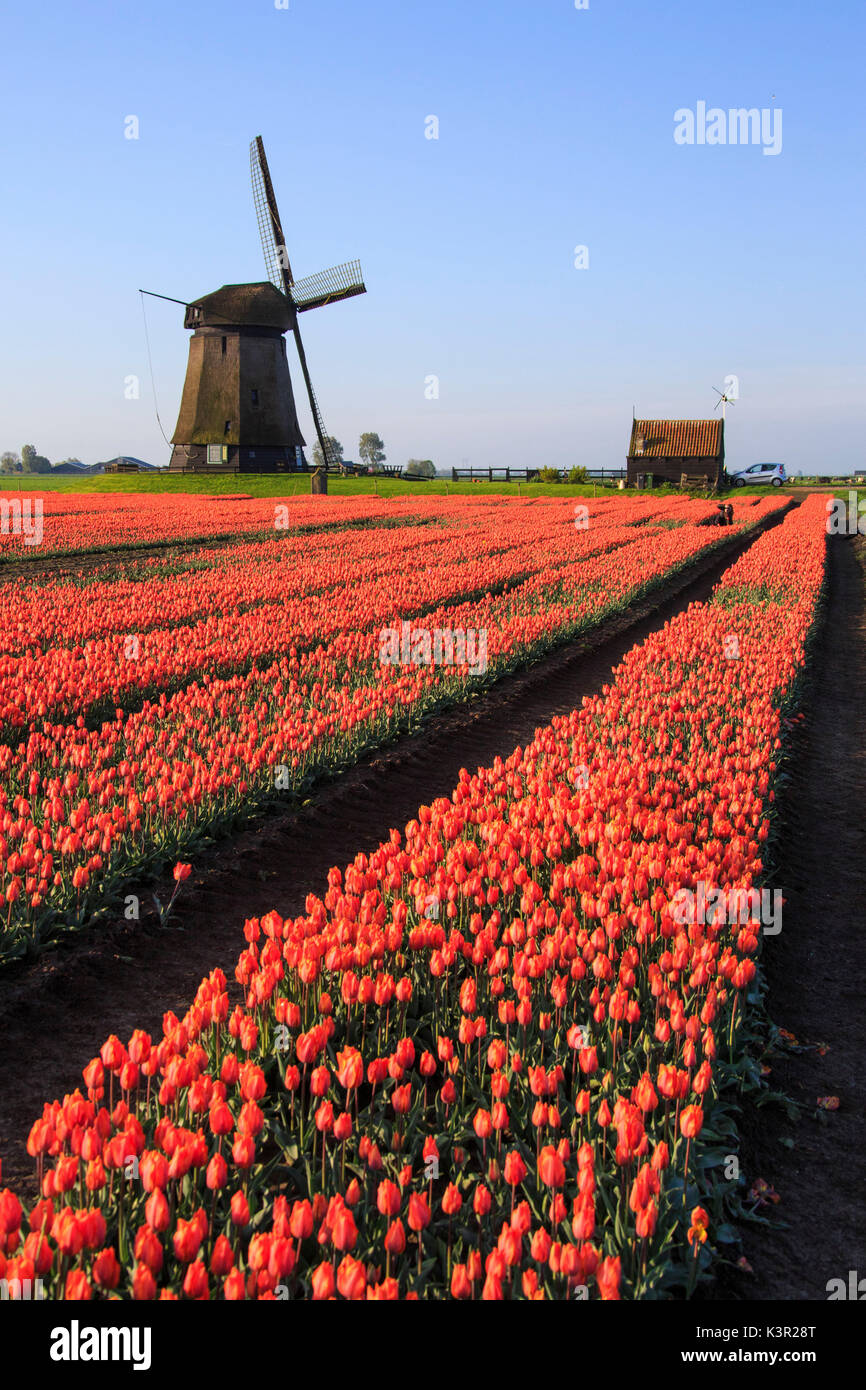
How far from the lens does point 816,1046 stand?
17.1 feet

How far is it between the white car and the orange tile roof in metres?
7.02

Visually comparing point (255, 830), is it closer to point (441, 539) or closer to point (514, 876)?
point (514, 876)

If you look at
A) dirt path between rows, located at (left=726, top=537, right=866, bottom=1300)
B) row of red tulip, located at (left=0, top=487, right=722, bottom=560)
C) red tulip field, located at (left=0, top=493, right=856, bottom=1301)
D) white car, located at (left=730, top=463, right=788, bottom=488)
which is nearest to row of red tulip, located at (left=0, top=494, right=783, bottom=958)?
red tulip field, located at (left=0, top=493, right=856, bottom=1301)

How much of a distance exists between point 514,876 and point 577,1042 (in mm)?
1383

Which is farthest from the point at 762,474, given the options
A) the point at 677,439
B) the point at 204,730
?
the point at 204,730

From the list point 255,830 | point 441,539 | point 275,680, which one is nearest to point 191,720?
point 255,830

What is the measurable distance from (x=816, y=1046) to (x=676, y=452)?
84260 mm

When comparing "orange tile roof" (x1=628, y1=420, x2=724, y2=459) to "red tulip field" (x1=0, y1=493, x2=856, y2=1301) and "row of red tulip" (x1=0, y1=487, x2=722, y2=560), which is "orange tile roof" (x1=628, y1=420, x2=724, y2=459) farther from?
"red tulip field" (x1=0, y1=493, x2=856, y2=1301)

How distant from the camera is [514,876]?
5.45 metres

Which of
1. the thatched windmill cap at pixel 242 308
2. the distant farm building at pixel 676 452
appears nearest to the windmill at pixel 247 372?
the thatched windmill cap at pixel 242 308

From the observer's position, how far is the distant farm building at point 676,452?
8288 centimetres

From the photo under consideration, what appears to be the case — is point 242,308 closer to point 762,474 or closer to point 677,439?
point 677,439
